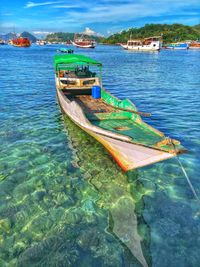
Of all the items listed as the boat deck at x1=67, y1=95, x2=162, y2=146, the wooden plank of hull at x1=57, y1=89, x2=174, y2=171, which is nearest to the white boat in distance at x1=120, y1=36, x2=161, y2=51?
the boat deck at x1=67, y1=95, x2=162, y2=146

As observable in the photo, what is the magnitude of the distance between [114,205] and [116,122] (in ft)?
22.9

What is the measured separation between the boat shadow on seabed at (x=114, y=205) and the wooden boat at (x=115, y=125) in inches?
28.3

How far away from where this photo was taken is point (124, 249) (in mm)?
7750

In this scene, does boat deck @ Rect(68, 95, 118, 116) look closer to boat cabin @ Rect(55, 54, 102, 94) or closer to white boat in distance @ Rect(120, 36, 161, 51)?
boat cabin @ Rect(55, 54, 102, 94)

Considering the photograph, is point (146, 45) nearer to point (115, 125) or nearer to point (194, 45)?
point (194, 45)

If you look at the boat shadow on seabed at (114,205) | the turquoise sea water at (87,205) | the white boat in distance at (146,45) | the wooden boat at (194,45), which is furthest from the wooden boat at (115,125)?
the wooden boat at (194,45)

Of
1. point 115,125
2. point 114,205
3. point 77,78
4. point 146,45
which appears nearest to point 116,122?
point 115,125

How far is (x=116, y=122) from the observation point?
15.6 metres

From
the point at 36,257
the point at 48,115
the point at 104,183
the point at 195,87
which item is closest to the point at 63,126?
the point at 48,115

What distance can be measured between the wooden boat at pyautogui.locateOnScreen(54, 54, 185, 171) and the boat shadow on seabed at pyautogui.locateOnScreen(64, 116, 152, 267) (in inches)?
28.3

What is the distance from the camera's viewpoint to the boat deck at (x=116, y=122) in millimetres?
12719

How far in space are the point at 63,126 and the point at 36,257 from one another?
11.4 m

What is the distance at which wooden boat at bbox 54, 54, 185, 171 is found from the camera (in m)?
10.7

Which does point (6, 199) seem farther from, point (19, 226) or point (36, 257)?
point (36, 257)
